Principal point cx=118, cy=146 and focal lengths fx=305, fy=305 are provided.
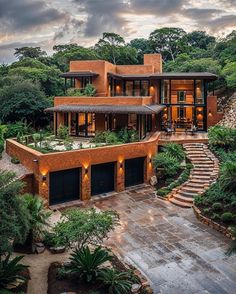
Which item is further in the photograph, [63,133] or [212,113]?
[212,113]

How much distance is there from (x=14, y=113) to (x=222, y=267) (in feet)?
86.2

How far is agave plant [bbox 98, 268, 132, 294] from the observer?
10500mm

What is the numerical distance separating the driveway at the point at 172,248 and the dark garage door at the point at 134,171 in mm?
3192

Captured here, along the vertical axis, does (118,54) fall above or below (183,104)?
above

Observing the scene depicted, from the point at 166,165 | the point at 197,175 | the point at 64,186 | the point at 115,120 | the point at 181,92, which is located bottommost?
the point at 64,186

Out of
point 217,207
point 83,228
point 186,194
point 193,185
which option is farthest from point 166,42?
point 83,228

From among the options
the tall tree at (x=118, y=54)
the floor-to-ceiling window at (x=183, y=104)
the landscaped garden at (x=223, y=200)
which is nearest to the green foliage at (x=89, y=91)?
the floor-to-ceiling window at (x=183, y=104)

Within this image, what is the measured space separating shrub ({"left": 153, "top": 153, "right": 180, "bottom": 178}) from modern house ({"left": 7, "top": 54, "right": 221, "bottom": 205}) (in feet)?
2.08

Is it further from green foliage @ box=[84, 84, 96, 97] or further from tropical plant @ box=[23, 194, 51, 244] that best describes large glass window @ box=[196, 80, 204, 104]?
tropical plant @ box=[23, 194, 51, 244]

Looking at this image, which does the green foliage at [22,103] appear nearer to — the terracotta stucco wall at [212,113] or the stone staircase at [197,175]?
the stone staircase at [197,175]

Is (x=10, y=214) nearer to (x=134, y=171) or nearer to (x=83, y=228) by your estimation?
(x=83, y=228)

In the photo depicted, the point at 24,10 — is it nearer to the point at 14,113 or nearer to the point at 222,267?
the point at 14,113

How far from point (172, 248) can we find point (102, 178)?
8879 millimetres

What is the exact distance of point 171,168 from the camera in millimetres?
22875
